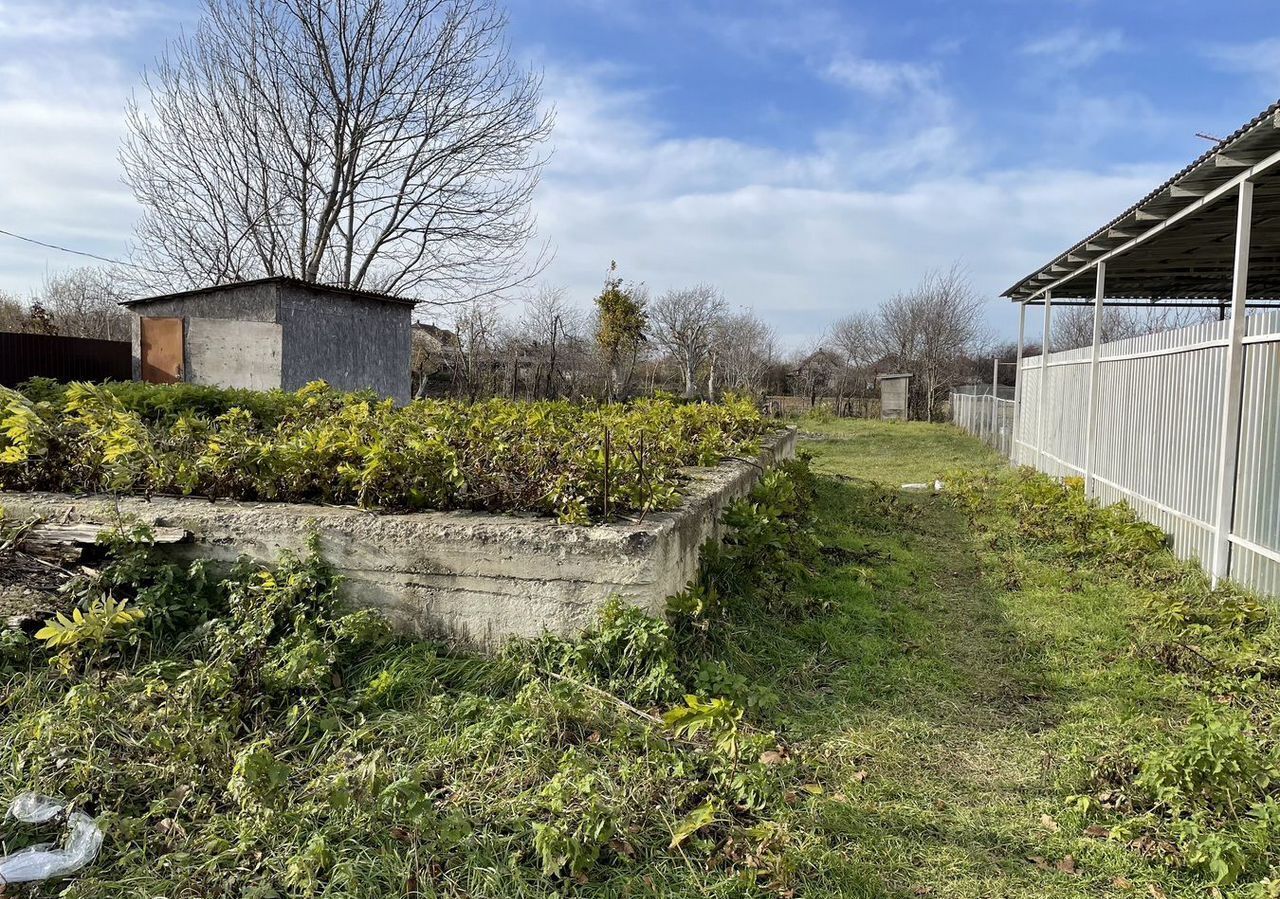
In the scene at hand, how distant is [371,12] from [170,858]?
67.1ft

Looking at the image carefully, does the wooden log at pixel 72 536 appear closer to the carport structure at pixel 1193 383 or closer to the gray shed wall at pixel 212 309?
the carport structure at pixel 1193 383

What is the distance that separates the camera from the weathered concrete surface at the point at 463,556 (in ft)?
12.1

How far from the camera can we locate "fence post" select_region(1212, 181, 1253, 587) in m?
5.57

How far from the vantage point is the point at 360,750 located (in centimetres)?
310

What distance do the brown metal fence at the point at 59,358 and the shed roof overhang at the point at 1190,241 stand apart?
1480cm

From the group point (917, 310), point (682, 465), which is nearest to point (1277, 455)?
point (682, 465)

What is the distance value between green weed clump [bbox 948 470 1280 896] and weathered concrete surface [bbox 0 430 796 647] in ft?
6.56

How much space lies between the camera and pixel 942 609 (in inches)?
211

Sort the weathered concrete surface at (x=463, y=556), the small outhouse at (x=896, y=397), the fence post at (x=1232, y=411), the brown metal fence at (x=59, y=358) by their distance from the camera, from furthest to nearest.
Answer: the small outhouse at (x=896, y=397) < the brown metal fence at (x=59, y=358) < the fence post at (x=1232, y=411) < the weathered concrete surface at (x=463, y=556)

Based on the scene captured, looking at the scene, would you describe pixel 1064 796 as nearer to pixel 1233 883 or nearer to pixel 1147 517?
pixel 1233 883

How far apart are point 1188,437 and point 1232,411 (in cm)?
102

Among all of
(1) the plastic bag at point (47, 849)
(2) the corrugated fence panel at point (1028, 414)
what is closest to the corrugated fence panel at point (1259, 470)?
(1) the plastic bag at point (47, 849)

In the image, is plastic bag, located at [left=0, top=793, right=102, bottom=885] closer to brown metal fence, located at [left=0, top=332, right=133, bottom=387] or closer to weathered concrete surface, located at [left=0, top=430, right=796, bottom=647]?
weathered concrete surface, located at [left=0, top=430, right=796, bottom=647]

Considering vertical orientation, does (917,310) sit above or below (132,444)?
above
